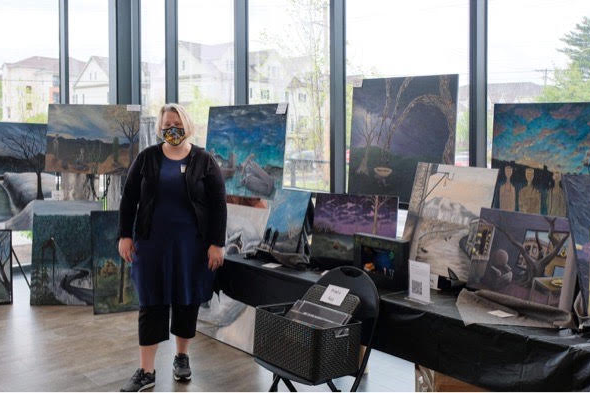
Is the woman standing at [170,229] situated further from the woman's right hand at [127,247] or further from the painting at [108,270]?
the painting at [108,270]

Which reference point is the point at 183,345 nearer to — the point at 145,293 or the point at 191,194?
the point at 145,293

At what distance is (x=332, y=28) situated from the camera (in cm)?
445

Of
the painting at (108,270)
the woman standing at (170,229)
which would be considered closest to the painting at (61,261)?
the painting at (108,270)

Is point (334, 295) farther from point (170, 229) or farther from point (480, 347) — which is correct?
point (170, 229)

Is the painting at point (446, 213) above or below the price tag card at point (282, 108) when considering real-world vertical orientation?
below

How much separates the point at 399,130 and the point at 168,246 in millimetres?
1319

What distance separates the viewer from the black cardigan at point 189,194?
11.4 feet

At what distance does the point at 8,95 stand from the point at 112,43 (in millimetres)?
→ 1064

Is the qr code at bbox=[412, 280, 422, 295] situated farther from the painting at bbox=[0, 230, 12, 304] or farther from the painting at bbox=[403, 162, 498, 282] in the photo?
the painting at bbox=[0, 230, 12, 304]

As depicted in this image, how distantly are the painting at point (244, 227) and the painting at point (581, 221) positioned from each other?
2036mm

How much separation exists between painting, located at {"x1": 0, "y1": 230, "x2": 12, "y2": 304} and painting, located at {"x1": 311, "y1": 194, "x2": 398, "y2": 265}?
2904 mm

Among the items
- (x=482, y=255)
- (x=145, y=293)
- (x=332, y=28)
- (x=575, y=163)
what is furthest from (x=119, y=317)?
(x=575, y=163)

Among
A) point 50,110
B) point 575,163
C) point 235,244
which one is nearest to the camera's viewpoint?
point 575,163

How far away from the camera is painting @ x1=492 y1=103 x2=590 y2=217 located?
2799mm
